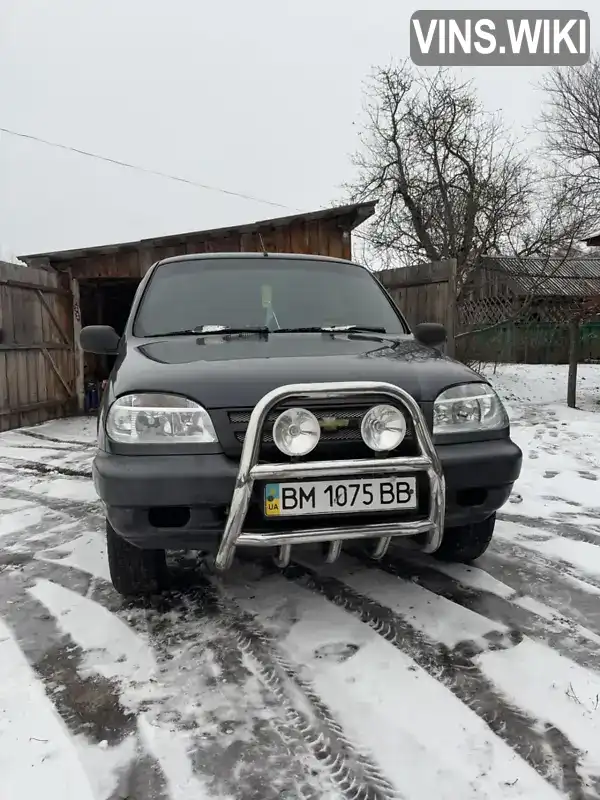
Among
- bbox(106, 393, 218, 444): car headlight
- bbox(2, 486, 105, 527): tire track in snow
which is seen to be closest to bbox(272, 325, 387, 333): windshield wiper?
bbox(106, 393, 218, 444): car headlight

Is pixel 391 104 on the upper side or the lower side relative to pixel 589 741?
upper

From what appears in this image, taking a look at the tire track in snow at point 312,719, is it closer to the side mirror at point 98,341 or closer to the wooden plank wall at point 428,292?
the side mirror at point 98,341

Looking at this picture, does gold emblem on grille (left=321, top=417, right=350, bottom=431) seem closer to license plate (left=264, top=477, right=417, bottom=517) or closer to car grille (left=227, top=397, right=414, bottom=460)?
car grille (left=227, top=397, right=414, bottom=460)

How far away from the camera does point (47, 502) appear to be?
437 cm

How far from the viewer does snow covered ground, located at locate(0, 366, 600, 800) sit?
1594mm

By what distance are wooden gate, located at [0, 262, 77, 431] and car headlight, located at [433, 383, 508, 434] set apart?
710 cm

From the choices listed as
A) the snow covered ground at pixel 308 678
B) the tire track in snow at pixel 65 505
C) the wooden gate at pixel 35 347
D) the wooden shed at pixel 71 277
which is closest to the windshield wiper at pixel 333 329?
the snow covered ground at pixel 308 678

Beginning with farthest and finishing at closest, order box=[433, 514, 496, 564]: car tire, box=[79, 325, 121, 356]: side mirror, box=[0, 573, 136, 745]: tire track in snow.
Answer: box=[79, 325, 121, 356]: side mirror < box=[433, 514, 496, 564]: car tire < box=[0, 573, 136, 745]: tire track in snow

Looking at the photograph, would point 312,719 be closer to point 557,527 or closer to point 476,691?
point 476,691

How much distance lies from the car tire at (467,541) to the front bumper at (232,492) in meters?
0.66

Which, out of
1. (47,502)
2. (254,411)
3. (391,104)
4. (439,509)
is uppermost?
(391,104)

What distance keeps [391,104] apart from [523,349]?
9.54 metres

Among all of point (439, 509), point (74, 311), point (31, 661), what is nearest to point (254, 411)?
point (439, 509)

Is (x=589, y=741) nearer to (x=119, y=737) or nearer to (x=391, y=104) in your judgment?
(x=119, y=737)
